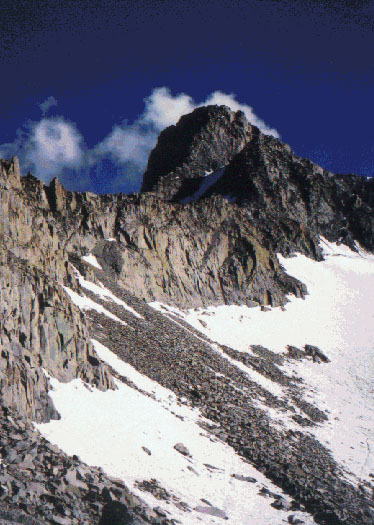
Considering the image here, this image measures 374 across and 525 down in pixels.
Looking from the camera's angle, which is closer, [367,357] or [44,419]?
[44,419]

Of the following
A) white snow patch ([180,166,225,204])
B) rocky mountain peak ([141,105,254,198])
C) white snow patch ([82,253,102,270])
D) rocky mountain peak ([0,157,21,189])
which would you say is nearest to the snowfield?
white snow patch ([82,253,102,270])

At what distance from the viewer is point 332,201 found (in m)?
107

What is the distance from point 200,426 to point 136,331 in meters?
12.8

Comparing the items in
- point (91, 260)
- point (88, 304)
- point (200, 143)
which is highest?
point (200, 143)

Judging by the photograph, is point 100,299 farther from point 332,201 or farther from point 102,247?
point 332,201

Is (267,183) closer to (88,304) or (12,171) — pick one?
(12,171)

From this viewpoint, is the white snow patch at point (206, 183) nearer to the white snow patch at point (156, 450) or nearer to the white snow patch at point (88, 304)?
the white snow patch at point (88, 304)

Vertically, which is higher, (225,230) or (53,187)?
(225,230)

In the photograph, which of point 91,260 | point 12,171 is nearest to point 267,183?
point 91,260

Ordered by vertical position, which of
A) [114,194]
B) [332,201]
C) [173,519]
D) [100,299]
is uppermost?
[332,201]

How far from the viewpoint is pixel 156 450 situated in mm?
18156

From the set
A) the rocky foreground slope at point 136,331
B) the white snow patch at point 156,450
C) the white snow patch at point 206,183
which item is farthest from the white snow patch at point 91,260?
the white snow patch at point 206,183

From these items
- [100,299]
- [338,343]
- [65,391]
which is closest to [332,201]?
[338,343]

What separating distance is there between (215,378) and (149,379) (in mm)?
6371
